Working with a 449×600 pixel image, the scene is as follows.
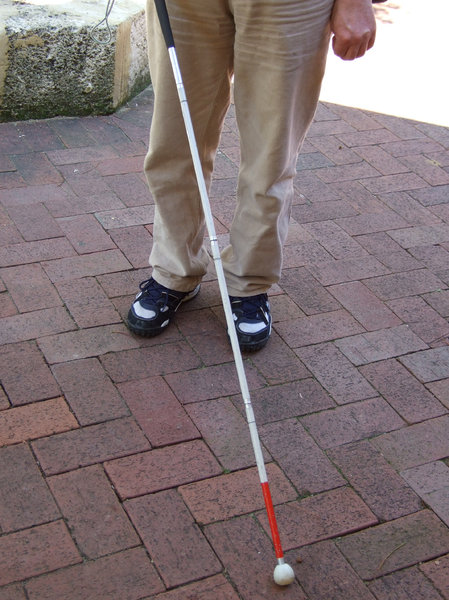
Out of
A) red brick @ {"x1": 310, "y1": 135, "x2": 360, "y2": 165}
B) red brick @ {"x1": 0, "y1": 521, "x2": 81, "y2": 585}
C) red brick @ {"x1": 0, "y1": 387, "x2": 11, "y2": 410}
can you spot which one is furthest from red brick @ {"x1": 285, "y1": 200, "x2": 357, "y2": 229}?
red brick @ {"x1": 0, "y1": 521, "x2": 81, "y2": 585}

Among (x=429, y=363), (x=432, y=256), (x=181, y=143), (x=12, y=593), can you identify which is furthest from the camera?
(x=432, y=256)

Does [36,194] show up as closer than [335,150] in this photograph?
Yes

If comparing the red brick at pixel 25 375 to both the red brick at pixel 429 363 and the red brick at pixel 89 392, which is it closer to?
the red brick at pixel 89 392

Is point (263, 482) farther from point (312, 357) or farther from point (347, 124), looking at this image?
point (347, 124)

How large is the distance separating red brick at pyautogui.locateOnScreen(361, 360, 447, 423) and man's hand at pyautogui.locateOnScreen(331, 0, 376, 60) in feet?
3.84

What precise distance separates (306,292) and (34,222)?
4.16 feet

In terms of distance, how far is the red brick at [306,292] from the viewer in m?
3.38

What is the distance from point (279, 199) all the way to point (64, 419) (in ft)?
3.46

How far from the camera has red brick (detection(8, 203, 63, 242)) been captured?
3617 mm

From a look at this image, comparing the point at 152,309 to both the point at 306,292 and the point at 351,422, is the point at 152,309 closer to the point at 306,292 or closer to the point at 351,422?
the point at 306,292

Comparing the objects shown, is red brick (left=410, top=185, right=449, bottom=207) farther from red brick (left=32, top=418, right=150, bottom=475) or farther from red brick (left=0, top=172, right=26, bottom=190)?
red brick (left=32, top=418, right=150, bottom=475)

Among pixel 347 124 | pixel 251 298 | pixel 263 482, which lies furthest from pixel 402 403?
pixel 347 124

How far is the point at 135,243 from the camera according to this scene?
143 inches

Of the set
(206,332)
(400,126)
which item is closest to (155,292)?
(206,332)
